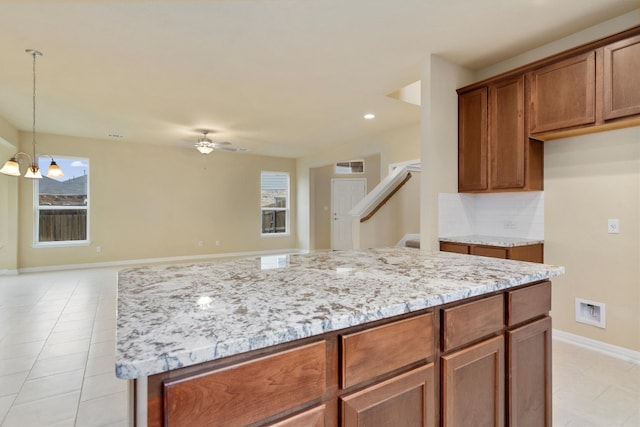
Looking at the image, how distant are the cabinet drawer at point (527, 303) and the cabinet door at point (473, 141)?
75.4 inches

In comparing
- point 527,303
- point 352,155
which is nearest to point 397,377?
point 527,303

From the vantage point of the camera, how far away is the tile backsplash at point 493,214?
3164 mm

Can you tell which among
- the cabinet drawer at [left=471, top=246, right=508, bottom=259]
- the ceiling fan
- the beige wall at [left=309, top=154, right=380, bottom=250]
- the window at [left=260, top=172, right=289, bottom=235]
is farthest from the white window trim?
the cabinet drawer at [left=471, top=246, right=508, bottom=259]

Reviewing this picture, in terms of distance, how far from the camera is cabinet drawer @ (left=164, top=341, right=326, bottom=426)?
0.65 meters

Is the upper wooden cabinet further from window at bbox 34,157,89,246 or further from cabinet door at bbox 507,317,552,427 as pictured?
window at bbox 34,157,89,246

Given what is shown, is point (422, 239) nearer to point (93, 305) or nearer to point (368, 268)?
point (368, 268)

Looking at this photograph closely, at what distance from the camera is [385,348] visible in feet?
3.11

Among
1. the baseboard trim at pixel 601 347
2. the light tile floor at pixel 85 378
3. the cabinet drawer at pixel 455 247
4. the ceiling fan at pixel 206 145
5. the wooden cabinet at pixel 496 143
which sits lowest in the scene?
the light tile floor at pixel 85 378

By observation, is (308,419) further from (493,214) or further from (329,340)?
(493,214)

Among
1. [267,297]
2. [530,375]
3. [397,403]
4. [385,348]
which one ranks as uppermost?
[267,297]

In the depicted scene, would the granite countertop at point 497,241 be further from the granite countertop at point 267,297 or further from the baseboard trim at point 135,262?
the baseboard trim at point 135,262

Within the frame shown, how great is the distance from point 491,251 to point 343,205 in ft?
19.5

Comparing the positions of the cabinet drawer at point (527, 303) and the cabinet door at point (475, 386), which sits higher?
the cabinet drawer at point (527, 303)

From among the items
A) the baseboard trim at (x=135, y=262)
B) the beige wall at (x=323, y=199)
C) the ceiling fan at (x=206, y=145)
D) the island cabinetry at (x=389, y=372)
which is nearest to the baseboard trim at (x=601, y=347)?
the island cabinetry at (x=389, y=372)
